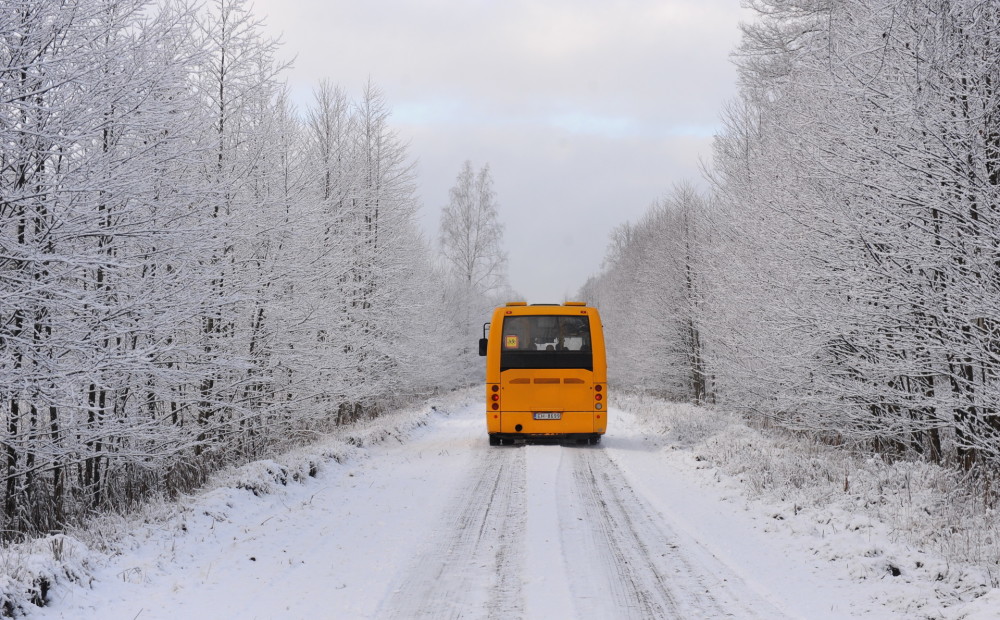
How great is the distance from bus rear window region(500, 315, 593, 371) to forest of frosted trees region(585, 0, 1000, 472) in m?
3.66

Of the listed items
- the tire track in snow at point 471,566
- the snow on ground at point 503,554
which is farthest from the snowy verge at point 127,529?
the tire track in snow at point 471,566

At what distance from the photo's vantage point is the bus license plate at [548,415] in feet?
43.4

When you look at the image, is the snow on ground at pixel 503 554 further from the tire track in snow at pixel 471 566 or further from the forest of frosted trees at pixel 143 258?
the forest of frosted trees at pixel 143 258

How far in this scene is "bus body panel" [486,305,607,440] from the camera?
13211 mm

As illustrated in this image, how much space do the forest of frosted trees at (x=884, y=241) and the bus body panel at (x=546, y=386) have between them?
11.5ft

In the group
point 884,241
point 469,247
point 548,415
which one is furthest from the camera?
point 469,247

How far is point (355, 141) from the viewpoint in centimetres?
2258

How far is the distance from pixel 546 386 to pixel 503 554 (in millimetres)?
7923

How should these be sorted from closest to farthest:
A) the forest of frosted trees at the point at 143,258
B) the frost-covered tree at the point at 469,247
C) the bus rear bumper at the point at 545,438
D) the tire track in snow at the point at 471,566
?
the tire track in snow at the point at 471,566 → the forest of frosted trees at the point at 143,258 → the bus rear bumper at the point at 545,438 → the frost-covered tree at the point at 469,247

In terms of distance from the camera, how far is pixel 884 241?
840 centimetres

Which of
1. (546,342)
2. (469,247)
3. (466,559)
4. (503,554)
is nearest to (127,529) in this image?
(466,559)

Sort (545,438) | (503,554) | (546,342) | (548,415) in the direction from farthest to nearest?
(545,438) → (546,342) → (548,415) → (503,554)

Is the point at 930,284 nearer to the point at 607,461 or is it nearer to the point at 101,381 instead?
the point at 607,461

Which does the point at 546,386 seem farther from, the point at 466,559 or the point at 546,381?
the point at 466,559
